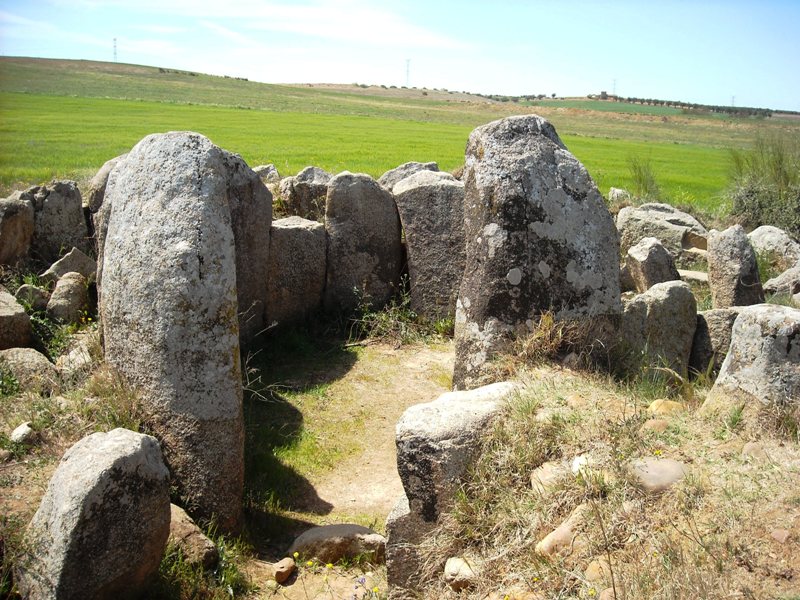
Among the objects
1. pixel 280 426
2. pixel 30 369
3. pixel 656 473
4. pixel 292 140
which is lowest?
pixel 280 426

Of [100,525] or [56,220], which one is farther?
[56,220]

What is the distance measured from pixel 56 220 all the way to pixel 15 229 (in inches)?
25.3

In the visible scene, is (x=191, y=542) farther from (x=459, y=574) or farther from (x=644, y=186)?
(x=644, y=186)

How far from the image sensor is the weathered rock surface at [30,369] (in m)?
7.04

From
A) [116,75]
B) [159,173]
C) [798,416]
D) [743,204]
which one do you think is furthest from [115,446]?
[116,75]

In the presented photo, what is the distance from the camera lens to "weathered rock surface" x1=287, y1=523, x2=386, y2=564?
5.85 m

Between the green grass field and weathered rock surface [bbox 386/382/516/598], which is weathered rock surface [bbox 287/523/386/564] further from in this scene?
the green grass field

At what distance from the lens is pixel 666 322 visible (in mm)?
7777

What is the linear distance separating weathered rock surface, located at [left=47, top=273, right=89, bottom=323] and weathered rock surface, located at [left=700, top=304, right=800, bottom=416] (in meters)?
7.14

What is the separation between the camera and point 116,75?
282 ft

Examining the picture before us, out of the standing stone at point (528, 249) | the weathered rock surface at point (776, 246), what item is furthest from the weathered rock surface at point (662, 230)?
the standing stone at point (528, 249)

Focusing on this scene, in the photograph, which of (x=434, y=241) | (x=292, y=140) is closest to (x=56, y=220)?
(x=434, y=241)

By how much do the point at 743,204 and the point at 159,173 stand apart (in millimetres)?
12868

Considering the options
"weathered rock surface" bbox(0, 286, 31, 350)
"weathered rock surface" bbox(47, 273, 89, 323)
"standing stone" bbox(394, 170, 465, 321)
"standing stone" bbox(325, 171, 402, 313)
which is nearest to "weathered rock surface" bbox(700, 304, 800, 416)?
"standing stone" bbox(394, 170, 465, 321)
